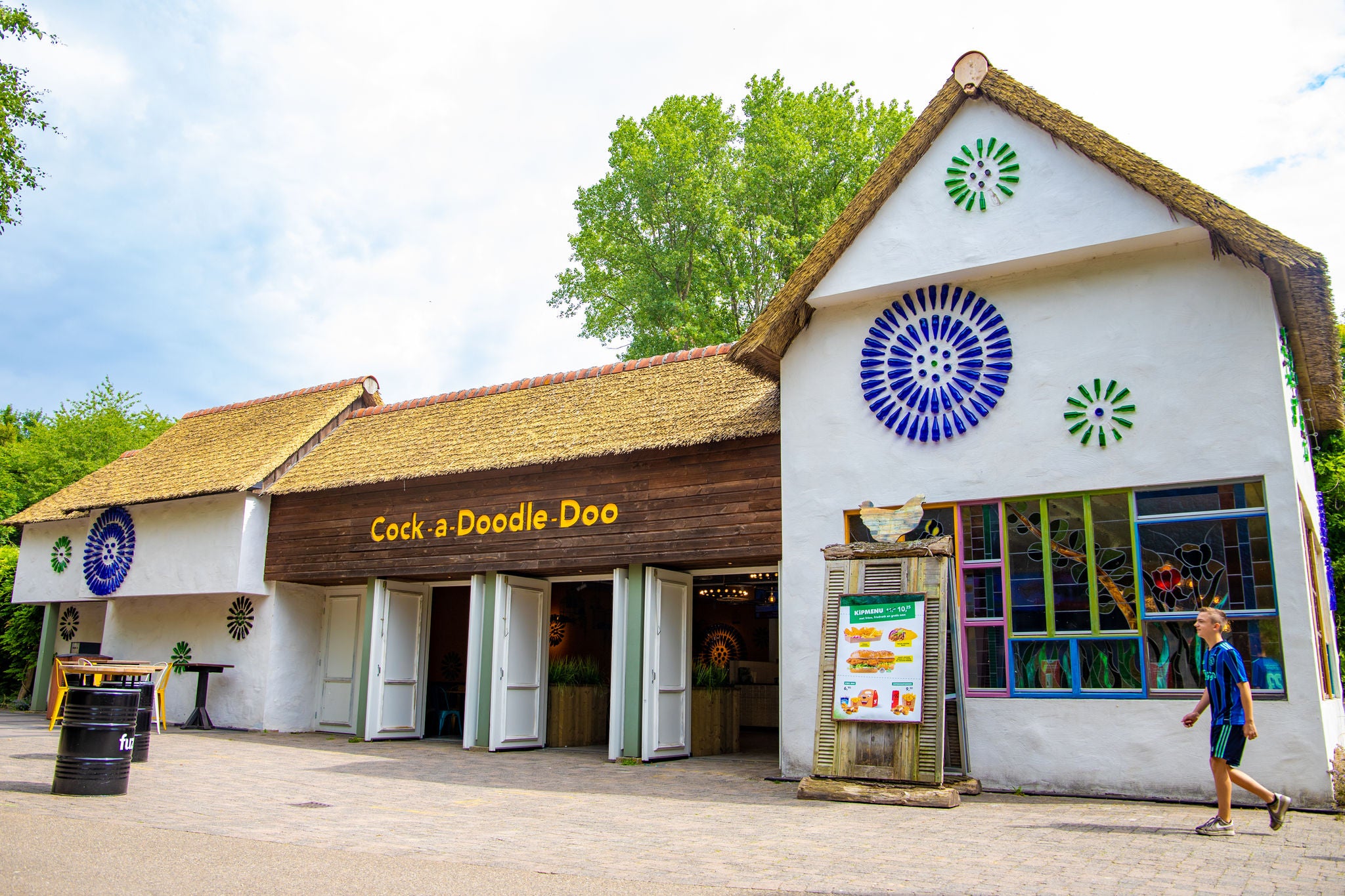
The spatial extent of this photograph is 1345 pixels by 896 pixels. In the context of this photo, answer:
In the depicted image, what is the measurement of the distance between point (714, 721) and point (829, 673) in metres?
5.05

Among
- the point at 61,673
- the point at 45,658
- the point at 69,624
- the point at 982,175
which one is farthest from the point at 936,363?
the point at 45,658

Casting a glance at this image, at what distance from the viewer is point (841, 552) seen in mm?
8969

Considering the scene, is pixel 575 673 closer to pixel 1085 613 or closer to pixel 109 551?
pixel 1085 613

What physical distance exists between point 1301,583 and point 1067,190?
4049 mm

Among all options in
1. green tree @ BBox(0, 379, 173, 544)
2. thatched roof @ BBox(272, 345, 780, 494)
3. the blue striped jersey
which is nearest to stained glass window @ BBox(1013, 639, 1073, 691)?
the blue striped jersey

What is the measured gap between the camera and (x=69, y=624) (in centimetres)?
1981

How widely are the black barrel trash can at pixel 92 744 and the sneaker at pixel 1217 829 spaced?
26.4ft

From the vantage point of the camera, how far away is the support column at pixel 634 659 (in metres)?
12.0

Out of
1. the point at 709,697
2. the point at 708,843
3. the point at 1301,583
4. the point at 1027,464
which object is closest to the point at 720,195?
the point at 709,697

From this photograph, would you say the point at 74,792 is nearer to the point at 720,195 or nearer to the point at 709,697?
the point at 709,697

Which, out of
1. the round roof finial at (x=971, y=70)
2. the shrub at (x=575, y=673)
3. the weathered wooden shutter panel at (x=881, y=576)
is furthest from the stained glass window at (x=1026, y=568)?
the shrub at (x=575, y=673)

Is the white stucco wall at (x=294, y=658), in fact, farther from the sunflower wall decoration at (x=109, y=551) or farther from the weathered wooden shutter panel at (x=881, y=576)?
the weathered wooden shutter panel at (x=881, y=576)

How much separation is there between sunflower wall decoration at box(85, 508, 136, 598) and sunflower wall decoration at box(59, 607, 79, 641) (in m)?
2.43

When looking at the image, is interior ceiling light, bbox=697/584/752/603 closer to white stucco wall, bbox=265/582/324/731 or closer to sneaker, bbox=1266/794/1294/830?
white stucco wall, bbox=265/582/324/731
